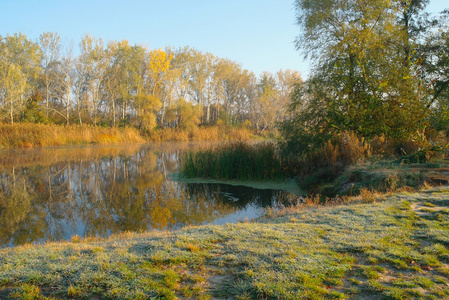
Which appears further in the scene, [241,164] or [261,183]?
[241,164]

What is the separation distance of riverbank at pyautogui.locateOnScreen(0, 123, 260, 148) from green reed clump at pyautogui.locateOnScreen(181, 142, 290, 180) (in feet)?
8.32

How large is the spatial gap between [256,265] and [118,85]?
38256mm

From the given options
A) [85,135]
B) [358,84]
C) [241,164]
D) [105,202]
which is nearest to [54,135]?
[85,135]

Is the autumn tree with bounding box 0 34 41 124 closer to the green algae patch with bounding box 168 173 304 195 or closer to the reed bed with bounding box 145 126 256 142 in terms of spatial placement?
the reed bed with bounding box 145 126 256 142

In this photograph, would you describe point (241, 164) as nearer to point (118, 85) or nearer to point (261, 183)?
point (261, 183)

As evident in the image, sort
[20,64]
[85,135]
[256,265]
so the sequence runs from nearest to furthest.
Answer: [256,265]
[85,135]
[20,64]

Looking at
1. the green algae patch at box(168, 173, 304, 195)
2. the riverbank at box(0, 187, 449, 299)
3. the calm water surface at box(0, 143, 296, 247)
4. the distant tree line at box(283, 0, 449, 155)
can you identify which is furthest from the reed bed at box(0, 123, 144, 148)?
the riverbank at box(0, 187, 449, 299)

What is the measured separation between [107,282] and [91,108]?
39.8 metres

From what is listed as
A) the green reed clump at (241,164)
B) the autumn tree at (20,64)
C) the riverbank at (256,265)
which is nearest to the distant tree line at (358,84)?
the green reed clump at (241,164)

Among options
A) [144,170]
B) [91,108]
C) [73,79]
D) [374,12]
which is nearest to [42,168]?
[144,170]

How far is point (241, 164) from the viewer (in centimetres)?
1286

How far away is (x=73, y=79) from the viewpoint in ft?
116

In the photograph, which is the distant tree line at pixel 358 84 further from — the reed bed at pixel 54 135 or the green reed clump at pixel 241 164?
the reed bed at pixel 54 135

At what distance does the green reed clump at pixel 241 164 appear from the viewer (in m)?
12.7
